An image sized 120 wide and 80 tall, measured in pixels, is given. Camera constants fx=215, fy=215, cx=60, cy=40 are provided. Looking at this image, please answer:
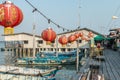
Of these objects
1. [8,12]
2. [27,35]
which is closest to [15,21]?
[8,12]

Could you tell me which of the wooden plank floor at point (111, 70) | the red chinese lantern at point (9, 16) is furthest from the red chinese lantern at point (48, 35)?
the red chinese lantern at point (9, 16)

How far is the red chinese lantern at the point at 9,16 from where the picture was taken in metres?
6.00

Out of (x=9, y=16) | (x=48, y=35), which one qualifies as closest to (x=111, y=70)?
(x=48, y=35)

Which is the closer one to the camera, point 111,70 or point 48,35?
point 48,35

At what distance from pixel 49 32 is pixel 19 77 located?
6.00 m

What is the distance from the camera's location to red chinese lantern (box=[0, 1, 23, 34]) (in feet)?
19.7

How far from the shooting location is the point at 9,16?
602 centimetres

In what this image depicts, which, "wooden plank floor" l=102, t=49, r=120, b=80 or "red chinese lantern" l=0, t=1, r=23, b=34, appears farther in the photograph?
"wooden plank floor" l=102, t=49, r=120, b=80

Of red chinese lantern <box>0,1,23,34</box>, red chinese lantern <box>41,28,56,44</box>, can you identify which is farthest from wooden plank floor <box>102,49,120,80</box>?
red chinese lantern <box>0,1,23,34</box>

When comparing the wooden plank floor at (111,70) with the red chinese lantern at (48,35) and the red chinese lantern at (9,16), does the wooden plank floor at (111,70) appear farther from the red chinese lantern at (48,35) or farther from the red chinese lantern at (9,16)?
the red chinese lantern at (9,16)

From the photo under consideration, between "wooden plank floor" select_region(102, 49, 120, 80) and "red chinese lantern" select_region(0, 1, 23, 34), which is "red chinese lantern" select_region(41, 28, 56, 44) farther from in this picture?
"red chinese lantern" select_region(0, 1, 23, 34)

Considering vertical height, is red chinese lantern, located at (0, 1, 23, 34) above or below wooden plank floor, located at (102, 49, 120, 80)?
above

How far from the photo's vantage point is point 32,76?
14.9 meters

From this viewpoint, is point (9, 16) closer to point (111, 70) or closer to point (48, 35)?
point (48, 35)
